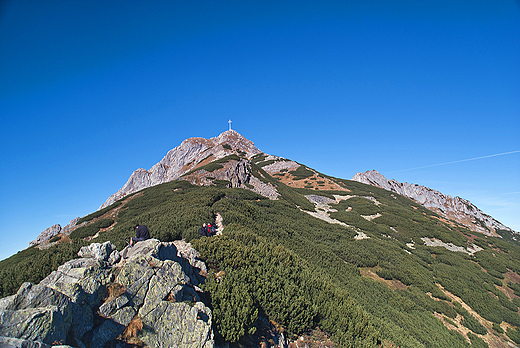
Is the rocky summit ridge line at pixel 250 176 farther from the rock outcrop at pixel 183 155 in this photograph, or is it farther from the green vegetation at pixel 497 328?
the green vegetation at pixel 497 328

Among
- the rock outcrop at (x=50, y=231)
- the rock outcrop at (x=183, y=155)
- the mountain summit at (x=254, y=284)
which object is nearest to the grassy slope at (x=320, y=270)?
the mountain summit at (x=254, y=284)

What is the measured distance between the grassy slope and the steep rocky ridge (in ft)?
152

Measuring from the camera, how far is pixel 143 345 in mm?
5785

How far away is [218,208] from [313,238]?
32.9ft

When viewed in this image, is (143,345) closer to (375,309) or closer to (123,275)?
(123,275)

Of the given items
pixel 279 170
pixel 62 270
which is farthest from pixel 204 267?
pixel 279 170

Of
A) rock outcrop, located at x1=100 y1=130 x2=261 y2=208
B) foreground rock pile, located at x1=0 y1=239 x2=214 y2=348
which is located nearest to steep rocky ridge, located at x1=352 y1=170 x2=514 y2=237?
rock outcrop, located at x1=100 y1=130 x2=261 y2=208

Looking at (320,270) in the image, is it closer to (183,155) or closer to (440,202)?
(183,155)

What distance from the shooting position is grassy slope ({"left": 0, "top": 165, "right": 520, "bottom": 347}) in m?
9.02

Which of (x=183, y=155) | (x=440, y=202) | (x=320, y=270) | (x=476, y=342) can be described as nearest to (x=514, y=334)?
(x=476, y=342)

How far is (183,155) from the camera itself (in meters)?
90.3

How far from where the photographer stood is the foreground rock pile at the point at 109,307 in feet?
14.5

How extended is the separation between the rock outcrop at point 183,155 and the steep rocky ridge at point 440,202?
46.9 metres

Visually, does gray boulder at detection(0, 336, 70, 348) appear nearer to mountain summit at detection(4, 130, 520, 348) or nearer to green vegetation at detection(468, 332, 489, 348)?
mountain summit at detection(4, 130, 520, 348)
